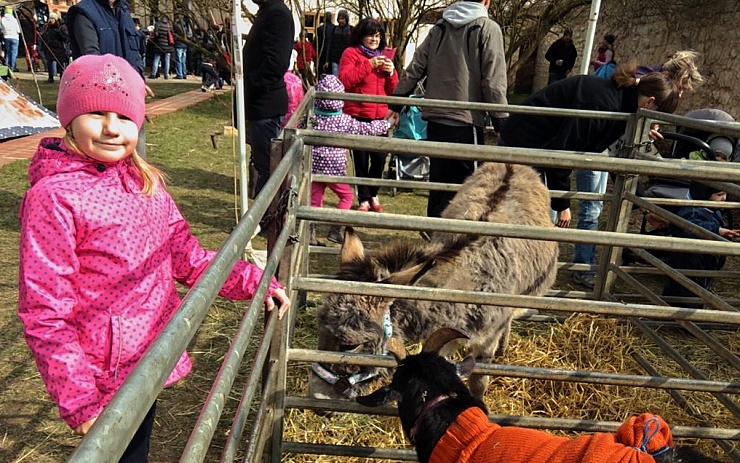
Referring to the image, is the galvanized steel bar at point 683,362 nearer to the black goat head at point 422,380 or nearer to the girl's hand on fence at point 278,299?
the black goat head at point 422,380

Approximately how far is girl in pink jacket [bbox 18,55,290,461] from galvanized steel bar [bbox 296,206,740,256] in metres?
0.33

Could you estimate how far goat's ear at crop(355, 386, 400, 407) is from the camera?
1985mm

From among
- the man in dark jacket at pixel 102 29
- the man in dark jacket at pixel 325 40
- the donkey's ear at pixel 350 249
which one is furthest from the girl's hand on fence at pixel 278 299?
the man in dark jacket at pixel 325 40

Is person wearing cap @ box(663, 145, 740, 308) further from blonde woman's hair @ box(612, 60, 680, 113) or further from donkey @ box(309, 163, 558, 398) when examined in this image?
donkey @ box(309, 163, 558, 398)

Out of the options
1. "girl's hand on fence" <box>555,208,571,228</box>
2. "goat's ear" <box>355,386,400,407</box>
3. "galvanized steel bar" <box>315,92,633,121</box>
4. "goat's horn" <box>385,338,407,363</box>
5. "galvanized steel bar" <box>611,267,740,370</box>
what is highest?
"galvanized steel bar" <box>315,92,633,121</box>

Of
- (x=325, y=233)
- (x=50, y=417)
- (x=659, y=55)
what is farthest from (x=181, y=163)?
(x=659, y=55)

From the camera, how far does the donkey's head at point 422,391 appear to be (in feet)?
6.36

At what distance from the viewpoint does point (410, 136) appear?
7.34 meters

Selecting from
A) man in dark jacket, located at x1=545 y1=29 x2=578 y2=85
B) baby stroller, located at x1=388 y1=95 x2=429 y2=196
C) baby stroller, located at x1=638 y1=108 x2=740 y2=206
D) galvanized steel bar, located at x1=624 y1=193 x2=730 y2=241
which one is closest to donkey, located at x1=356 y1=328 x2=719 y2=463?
galvanized steel bar, located at x1=624 y1=193 x2=730 y2=241

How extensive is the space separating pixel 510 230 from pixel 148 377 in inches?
57.5

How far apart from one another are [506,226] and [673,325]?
318cm

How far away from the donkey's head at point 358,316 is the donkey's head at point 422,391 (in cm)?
51

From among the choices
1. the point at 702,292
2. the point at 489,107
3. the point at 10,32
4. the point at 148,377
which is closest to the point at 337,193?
the point at 489,107

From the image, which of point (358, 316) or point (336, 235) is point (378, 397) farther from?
point (336, 235)
